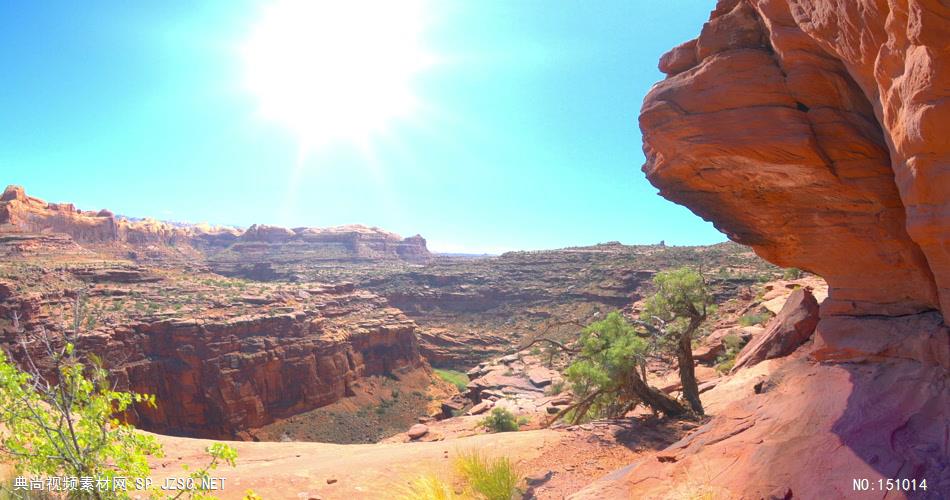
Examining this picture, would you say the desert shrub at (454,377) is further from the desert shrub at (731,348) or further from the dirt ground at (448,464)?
the dirt ground at (448,464)

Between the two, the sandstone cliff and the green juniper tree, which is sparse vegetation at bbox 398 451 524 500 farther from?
the green juniper tree

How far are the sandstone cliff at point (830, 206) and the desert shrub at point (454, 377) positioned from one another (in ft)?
127

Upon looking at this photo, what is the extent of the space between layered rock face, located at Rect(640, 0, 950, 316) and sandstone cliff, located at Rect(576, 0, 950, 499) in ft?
0.08

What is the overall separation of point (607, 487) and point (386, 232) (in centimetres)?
16525

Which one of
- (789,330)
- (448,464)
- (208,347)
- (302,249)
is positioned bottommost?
(208,347)

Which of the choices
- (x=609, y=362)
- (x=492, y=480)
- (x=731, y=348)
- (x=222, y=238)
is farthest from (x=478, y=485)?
(x=222, y=238)

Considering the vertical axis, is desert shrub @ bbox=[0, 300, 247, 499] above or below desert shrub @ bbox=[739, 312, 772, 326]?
above

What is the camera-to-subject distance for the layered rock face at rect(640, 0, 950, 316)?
4910mm

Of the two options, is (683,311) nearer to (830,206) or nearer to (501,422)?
(830,206)

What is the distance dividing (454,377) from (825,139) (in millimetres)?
43544

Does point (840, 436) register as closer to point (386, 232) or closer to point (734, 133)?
point (734, 133)

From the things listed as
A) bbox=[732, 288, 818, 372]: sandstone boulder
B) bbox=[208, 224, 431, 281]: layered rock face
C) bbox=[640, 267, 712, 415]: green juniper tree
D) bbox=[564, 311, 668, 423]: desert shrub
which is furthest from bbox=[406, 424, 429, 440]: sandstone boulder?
bbox=[208, 224, 431, 281]: layered rock face

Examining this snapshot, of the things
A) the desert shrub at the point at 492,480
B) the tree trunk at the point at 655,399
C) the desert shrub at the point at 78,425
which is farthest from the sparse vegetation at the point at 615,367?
the desert shrub at the point at 78,425

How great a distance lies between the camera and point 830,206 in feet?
26.2
